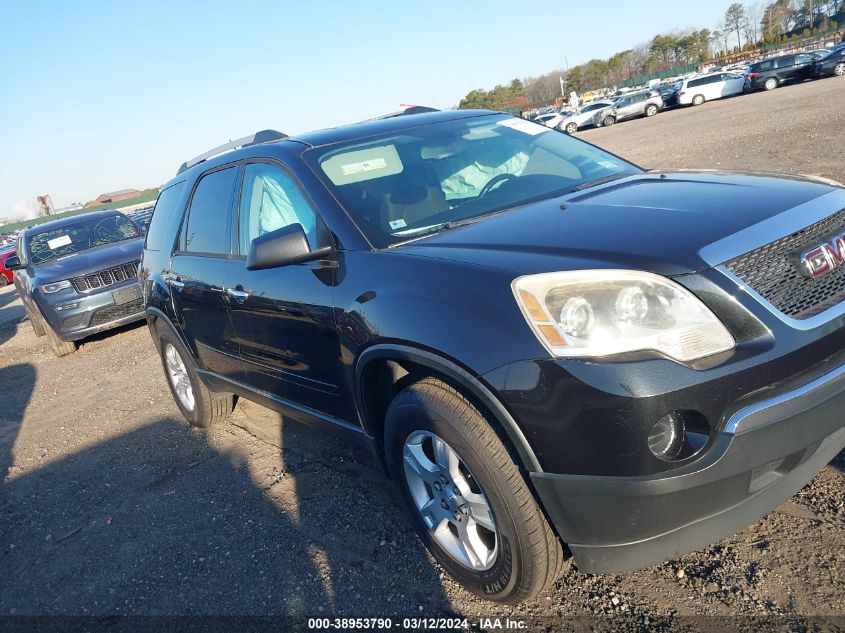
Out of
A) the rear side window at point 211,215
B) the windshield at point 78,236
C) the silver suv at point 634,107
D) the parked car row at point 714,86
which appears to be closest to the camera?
the rear side window at point 211,215

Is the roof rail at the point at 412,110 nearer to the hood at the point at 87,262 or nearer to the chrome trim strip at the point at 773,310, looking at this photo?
the chrome trim strip at the point at 773,310

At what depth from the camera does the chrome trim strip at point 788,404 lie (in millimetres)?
1870

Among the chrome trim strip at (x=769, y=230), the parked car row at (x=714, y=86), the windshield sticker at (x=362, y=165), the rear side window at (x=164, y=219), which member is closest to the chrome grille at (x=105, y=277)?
the rear side window at (x=164, y=219)

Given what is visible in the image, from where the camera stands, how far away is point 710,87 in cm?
3559

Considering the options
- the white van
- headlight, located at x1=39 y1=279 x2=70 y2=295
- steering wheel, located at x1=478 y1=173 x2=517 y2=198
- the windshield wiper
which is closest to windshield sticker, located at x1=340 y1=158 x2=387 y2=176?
steering wheel, located at x1=478 y1=173 x2=517 y2=198

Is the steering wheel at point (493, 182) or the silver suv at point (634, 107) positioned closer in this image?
the steering wheel at point (493, 182)

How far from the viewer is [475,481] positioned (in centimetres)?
233

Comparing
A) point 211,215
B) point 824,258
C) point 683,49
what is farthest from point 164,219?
point 683,49

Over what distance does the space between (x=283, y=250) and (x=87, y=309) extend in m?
6.82

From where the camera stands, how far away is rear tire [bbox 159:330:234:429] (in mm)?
4637

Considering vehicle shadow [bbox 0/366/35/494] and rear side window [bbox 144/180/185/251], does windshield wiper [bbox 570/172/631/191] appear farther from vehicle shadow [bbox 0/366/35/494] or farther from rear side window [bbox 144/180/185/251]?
vehicle shadow [bbox 0/366/35/494]

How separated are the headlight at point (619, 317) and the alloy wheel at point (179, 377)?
11.5 feet

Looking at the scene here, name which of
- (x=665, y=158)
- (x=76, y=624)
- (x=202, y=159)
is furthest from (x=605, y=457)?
(x=665, y=158)

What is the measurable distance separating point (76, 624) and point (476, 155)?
295 centimetres
